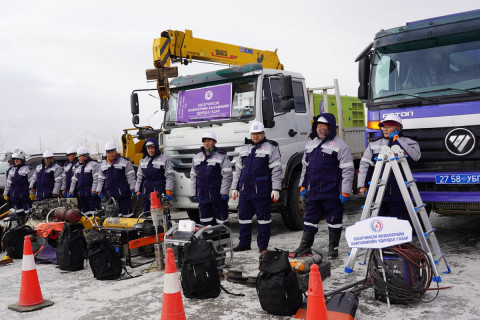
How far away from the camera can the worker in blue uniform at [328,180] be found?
602 centimetres

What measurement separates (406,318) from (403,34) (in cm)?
405

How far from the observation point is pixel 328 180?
6027 millimetres

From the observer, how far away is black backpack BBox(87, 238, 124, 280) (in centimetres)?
572

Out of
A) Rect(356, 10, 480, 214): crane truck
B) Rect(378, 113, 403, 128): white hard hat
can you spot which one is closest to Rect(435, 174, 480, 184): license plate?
Rect(356, 10, 480, 214): crane truck

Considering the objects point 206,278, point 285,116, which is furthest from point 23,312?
point 285,116

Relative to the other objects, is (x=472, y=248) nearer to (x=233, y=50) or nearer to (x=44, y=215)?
(x=233, y=50)

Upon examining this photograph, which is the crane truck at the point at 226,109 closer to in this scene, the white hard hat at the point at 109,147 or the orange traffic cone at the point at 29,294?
the white hard hat at the point at 109,147

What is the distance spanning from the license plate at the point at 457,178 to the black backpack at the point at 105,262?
14.2 ft

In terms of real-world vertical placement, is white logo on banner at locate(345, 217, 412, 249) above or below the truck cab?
below

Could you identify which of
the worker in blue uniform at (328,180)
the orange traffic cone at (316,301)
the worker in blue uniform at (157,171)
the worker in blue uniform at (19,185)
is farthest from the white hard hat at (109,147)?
the orange traffic cone at (316,301)

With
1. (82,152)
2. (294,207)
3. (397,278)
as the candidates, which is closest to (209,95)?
(294,207)

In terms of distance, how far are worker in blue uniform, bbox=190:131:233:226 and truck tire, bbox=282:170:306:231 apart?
1242mm

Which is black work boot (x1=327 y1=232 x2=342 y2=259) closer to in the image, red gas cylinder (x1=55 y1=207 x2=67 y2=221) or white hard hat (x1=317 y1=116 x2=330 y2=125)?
white hard hat (x1=317 y1=116 x2=330 y2=125)

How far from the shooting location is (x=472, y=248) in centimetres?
614
